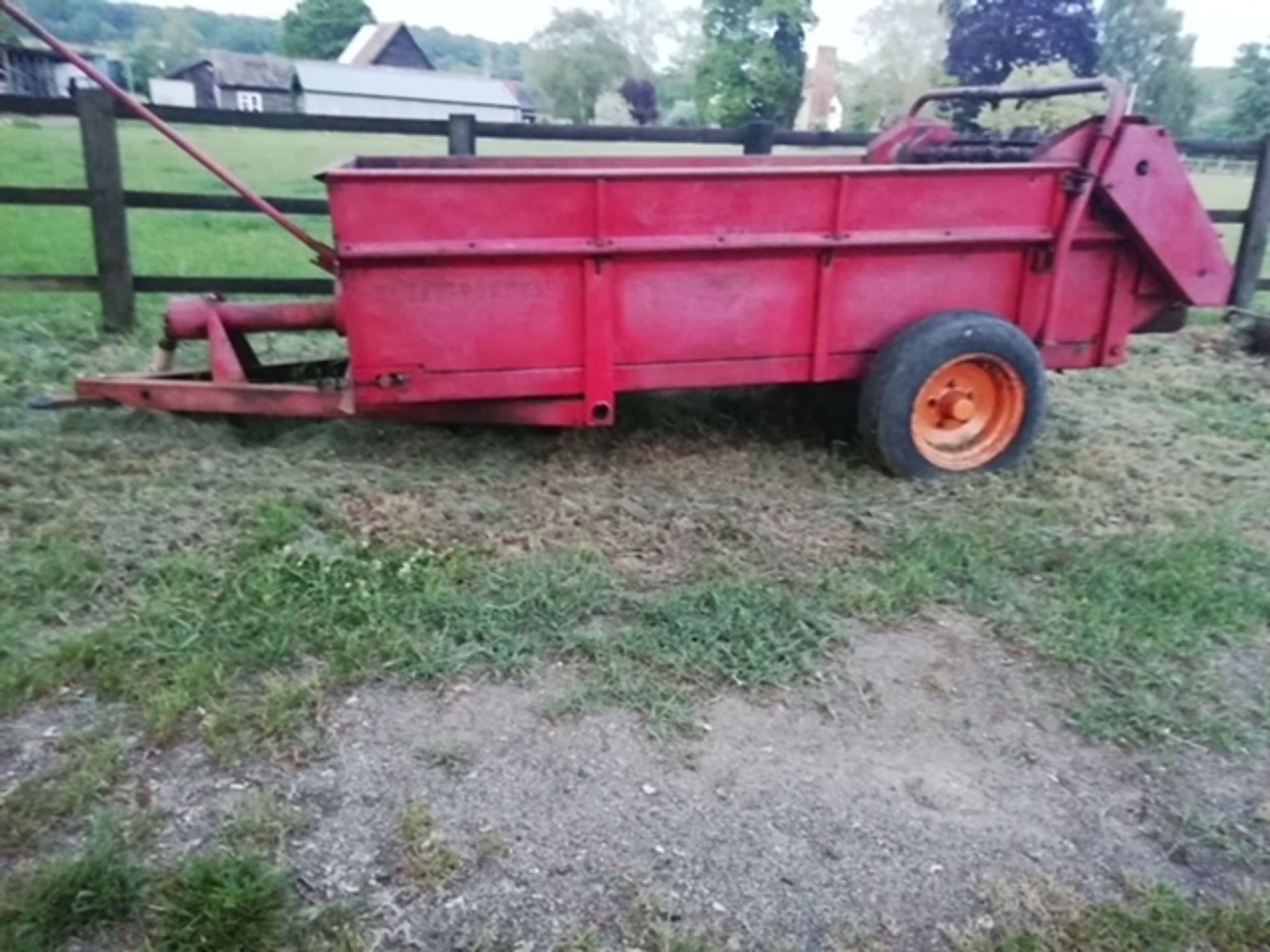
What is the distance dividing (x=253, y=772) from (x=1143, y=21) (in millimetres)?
45005

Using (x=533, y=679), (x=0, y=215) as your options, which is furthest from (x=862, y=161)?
(x=0, y=215)

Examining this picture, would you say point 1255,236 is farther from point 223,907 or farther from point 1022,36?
point 1022,36

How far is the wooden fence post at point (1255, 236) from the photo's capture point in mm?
8055

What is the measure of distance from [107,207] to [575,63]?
3769 centimetres

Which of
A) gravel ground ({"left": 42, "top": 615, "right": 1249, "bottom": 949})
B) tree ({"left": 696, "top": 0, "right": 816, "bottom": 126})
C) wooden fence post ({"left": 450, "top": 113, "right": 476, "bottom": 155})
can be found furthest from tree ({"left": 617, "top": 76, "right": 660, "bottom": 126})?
gravel ground ({"left": 42, "top": 615, "right": 1249, "bottom": 949})

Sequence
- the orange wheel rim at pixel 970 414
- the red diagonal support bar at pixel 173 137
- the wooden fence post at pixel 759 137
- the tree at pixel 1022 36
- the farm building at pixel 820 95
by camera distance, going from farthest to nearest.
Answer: the farm building at pixel 820 95, the tree at pixel 1022 36, the wooden fence post at pixel 759 137, the orange wheel rim at pixel 970 414, the red diagonal support bar at pixel 173 137

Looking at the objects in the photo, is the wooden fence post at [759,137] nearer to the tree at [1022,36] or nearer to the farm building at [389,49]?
the tree at [1022,36]

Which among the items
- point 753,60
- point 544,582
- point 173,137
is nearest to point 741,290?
point 544,582

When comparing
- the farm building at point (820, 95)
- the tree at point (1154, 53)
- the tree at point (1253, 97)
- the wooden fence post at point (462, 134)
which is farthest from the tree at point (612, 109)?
the wooden fence post at point (462, 134)

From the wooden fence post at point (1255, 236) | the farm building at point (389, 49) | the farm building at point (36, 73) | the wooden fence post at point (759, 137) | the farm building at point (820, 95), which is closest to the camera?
the wooden fence post at point (759, 137)

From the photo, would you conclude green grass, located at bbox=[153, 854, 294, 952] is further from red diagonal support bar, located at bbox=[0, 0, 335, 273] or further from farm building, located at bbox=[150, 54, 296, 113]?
farm building, located at bbox=[150, 54, 296, 113]

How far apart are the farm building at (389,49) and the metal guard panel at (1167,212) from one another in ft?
196

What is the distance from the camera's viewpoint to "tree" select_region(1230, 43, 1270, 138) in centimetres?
3894

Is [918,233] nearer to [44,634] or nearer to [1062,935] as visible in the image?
[1062,935]
